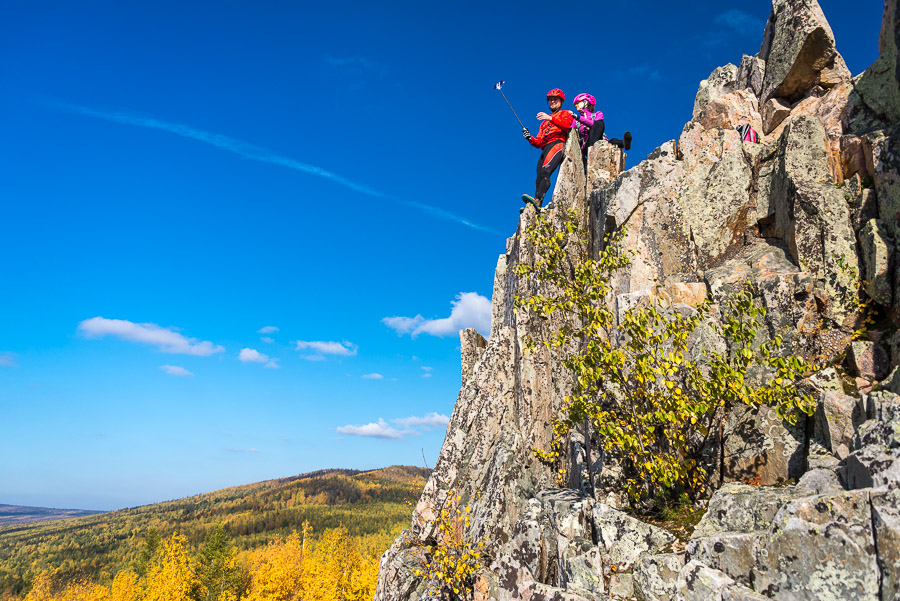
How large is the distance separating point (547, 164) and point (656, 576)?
67.0ft

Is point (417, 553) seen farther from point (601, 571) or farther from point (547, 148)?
point (547, 148)

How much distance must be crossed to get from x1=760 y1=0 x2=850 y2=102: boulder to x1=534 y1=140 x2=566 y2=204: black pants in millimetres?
9440

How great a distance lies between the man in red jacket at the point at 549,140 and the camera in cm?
2536

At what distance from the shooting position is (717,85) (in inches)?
984

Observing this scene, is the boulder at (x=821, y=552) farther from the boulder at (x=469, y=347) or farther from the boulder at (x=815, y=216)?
the boulder at (x=469, y=347)

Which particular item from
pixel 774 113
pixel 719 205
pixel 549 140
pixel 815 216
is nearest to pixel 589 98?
pixel 549 140

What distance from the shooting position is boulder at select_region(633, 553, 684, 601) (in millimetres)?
9031

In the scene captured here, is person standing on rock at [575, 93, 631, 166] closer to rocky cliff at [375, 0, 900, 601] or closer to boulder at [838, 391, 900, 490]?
rocky cliff at [375, 0, 900, 601]

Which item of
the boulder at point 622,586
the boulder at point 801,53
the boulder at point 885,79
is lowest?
the boulder at point 622,586

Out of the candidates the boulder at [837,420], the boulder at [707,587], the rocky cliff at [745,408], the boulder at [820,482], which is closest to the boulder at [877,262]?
the rocky cliff at [745,408]

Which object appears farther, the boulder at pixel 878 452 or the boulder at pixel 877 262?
the boulder at pixel 877 262

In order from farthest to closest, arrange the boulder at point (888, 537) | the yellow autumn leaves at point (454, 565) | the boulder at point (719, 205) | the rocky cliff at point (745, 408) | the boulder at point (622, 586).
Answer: the boulder at point (719, 205)
the yellow autumn leaves at point (454, 565)
the boulder at point (622, 586)
the rocky cliff at point (745, 408)
the boulder at point (888, 537)

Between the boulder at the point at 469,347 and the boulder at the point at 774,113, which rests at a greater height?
the boulder at the point at 774,113

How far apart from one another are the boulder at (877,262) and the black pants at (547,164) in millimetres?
14115
